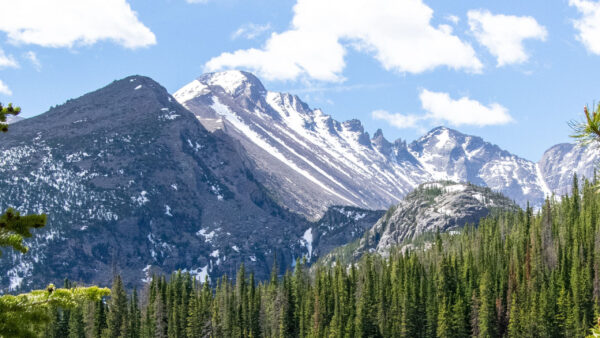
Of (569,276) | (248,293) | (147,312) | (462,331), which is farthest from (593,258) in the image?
(147,312)

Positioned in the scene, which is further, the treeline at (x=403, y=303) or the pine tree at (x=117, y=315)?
the pine tree at (x=117, y=315)

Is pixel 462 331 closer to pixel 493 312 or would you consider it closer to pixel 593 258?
pixel 493 312

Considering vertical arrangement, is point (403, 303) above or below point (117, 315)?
above

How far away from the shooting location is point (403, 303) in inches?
6245

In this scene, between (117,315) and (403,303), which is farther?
(117,315)

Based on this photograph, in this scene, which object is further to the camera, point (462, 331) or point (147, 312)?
point (147, 312)

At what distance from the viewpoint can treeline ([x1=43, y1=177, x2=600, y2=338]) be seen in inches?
5935

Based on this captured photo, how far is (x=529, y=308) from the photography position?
149875mm

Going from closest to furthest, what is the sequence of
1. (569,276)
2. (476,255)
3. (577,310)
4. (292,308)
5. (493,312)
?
(577,310), (493,312), (569,276), (292,308), (476,255)

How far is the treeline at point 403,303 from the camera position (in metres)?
151

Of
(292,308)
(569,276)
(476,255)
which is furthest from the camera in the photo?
(476,255)

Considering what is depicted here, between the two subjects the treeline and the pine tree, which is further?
the pine tree

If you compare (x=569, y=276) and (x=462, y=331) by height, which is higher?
(x=569, y=276)

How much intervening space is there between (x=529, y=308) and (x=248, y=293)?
229 ft
